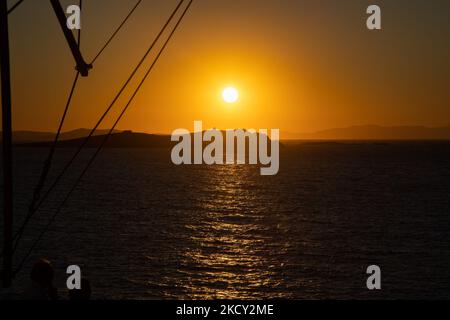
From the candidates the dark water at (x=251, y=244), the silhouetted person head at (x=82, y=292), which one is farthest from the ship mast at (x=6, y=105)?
the dark water at (x=251, y=244)

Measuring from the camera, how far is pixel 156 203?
100 m

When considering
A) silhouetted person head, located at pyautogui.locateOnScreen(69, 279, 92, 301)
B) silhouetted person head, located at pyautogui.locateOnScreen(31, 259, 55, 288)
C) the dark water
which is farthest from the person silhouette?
the dark water

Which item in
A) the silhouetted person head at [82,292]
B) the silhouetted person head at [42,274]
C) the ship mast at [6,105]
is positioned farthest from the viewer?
the silhouetted person head at [82,292]

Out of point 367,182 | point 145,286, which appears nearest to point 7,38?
point 145,286

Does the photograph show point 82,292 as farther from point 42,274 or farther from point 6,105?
point 6,105

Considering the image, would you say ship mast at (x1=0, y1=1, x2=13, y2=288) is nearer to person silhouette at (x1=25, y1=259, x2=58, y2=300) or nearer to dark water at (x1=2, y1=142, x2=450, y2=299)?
person silhouette at (x1=25, y1=259, x2=58, y2=300)

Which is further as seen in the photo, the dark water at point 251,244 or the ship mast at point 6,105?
the dark water at point 251,244

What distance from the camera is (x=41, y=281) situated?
8.86 meters

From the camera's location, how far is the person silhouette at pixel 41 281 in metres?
8.82

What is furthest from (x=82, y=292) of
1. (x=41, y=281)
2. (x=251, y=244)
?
(x=251, y=244)

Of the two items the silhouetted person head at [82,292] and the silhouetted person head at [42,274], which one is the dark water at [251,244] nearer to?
the silhouetted person head at [82,292]

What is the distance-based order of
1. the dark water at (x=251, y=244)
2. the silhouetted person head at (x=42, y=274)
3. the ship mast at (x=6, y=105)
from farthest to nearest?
the dark water at (x=251, y=244)
the silhouetted person head at (x=42, y=274)
the ship mast at (x=6, y=105)
